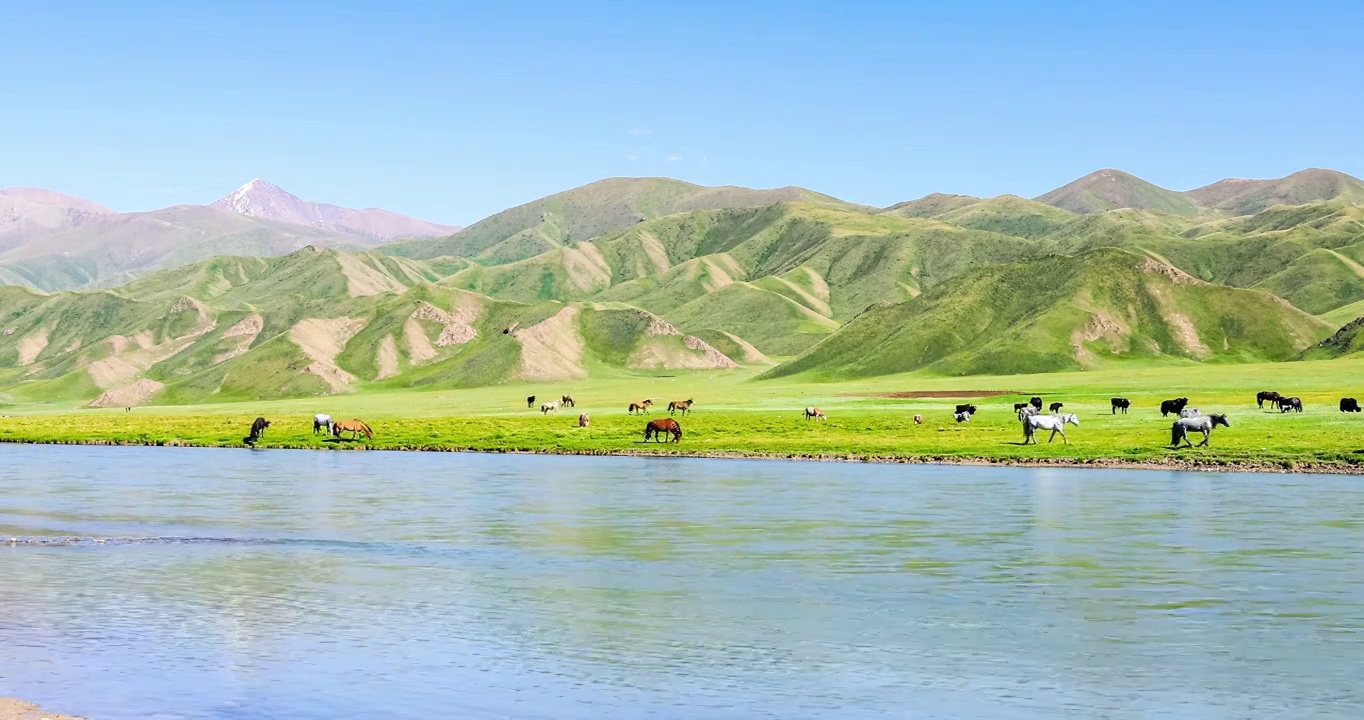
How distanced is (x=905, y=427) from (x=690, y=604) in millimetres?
73823

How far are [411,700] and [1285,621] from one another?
18.3 m

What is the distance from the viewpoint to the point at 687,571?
37844 mm

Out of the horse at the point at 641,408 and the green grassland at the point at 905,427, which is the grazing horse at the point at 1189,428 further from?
the horse at the point at 641,408

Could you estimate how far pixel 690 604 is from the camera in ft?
106

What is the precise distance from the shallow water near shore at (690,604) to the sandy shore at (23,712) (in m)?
0.50

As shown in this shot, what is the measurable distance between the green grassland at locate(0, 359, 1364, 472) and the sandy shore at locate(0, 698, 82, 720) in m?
65.1

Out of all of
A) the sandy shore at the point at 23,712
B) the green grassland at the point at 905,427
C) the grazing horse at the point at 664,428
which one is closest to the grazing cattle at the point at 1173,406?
the green grassland at the point at 905,427

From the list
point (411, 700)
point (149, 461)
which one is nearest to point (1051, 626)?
point (411, 700)

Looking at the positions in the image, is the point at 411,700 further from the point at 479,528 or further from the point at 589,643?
the point at 479,528

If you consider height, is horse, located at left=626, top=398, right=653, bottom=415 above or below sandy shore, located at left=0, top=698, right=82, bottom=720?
above

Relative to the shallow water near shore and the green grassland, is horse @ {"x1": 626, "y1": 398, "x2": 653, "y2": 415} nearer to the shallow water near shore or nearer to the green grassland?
the green grassland

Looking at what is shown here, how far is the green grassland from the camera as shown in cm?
8169

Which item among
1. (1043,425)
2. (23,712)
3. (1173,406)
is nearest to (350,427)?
(1043,425)

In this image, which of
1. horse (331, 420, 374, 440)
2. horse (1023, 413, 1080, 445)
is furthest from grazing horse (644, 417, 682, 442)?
horse (331, 420, 374, 440)
